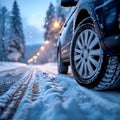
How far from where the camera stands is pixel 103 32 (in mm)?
2402

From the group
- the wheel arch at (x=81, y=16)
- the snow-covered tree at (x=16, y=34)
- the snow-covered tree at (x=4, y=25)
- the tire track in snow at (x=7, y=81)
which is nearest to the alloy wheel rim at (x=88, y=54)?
the wheel arch at (x=81, y=16)

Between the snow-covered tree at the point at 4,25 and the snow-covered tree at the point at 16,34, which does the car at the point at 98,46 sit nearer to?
the snow-covered tree at the point at 4,25

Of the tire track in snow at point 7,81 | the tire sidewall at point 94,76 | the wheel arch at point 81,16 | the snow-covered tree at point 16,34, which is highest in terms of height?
the snow-covered tree at point 16,34

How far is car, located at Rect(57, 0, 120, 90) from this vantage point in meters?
2.25

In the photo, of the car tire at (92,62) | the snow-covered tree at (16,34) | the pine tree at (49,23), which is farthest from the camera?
the snow-covered tree at (16,34)

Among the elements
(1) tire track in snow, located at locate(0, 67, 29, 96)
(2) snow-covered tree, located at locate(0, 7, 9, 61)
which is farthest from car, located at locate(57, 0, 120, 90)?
(2) snow-covered tree, located at locate(0, 7, 9, 61)

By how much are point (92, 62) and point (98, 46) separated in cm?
22

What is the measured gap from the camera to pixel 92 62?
2762 millimetres

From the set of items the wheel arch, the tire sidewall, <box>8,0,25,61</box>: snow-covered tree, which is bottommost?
the tire sidewall

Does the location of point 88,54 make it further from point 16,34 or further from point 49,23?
point 16,34

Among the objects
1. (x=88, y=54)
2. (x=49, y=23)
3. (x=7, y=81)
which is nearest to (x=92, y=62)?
(x=88, y=54)

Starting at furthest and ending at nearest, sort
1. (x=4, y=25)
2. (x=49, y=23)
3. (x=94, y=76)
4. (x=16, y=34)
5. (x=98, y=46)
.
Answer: (x=16, y=34)
(x=4, y=25)
(x=49, y=23)
(x=98, y=46)
(x=94, y=76)

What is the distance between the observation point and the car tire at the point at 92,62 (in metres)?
2.43

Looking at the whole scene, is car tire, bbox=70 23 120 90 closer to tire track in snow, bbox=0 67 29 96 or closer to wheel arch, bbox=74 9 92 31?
wheel arch, bbox=74 9 92 31
